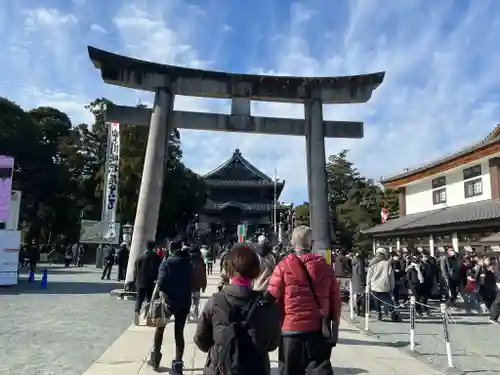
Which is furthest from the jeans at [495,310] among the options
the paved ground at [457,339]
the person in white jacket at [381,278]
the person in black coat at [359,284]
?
the person in black coat at [359,284]

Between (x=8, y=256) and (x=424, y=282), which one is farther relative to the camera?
(x=8, y=256)

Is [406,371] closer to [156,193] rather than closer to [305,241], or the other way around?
[305,241]

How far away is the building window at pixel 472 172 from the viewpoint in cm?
2262

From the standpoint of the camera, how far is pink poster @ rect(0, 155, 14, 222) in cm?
1593

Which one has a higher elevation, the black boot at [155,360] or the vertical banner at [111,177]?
the vertical banner at [111,177]

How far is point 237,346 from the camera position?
105 inches

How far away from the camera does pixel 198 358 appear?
21.3 ft

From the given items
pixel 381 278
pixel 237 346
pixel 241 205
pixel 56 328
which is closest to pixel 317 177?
pixel 381 278

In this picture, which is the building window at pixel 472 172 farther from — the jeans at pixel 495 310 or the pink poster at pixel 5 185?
the pink poster at pixel 5 185

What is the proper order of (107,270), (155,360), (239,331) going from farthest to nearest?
(107,270), (155,360), (239,331)

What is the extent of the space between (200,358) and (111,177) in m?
18.0

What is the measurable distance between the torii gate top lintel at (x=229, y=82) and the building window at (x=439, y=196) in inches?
556

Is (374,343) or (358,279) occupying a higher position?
(358,279)

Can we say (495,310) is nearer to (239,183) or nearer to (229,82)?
(229,82)
